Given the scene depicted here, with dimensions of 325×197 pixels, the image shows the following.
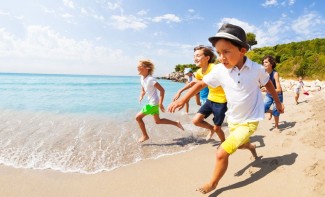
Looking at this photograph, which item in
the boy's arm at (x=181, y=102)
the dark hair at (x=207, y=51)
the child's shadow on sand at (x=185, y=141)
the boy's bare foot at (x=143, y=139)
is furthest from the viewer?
the boy's bare foot at (x=143, y=139)

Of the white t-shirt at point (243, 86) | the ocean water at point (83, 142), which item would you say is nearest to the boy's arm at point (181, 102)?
the white t-shirt at point (243, 86)

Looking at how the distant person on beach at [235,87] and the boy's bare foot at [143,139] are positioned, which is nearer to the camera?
the distant person on beach at [235,87]

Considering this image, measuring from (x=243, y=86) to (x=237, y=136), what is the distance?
1.94 feet

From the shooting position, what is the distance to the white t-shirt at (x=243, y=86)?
A: 296 cm

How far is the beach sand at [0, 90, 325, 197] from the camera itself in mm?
2918

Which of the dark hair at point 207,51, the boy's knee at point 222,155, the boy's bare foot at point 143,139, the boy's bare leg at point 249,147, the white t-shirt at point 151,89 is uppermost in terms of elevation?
the dark hair at point 207,51

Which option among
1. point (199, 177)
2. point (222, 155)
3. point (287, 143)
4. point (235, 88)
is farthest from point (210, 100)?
point (222, 155)

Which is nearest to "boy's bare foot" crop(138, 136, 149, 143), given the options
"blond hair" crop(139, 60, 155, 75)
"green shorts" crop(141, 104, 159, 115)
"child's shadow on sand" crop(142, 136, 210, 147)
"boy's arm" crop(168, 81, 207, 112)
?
"child's shadow on sand" crop(142, 136, 210, 147)

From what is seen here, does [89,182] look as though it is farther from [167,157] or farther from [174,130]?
[174,130]

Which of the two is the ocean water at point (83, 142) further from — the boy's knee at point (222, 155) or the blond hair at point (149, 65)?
the boy's knee at point (222, 155)

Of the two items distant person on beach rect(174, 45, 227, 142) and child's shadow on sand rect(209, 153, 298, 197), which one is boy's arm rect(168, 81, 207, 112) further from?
distant person on beach rect(174, 45, 227, 142)

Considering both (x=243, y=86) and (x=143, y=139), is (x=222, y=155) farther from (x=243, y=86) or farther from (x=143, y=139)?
(x=143, y=139)

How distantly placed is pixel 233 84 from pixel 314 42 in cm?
4123

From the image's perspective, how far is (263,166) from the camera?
3.49 m
